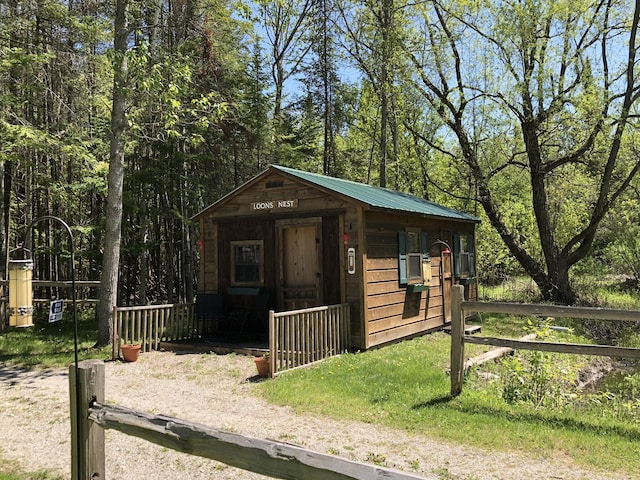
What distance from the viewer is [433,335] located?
1123 centimetres

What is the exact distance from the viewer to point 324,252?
31.7 feet

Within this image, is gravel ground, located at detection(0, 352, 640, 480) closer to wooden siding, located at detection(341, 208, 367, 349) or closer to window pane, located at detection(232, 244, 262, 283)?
wooden siding, located at detection(341, 208, 367, 349)

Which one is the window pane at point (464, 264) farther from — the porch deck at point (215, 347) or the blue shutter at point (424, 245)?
the porch deck at point (215, 347)

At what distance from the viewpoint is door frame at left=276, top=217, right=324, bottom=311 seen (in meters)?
9.66

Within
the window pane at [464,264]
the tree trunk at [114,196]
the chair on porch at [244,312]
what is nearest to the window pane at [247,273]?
the chair on porch at [244,312]

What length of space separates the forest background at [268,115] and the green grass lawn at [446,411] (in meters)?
5.06

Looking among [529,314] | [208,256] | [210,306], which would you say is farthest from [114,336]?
[529,314]

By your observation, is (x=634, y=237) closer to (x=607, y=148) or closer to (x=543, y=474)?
(x=607, y=148)

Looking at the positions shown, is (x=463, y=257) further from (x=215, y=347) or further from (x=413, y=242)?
(x=215, y=347)

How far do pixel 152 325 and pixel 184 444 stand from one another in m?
7.69

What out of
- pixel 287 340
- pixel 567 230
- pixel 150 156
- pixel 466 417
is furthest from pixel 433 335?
pixel 567 230

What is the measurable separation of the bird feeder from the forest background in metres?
5.08

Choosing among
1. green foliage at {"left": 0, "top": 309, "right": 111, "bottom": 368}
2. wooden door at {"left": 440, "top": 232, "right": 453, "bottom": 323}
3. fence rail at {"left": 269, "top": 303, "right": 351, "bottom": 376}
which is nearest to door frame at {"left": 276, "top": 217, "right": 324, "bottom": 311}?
fence rail at {"left": 269, "top": 303, "right": 351, "bottom": 376}

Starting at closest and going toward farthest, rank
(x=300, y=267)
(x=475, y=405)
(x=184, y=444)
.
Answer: (x=184, y=444), (x=475, y=405), (x=300, y=267)
